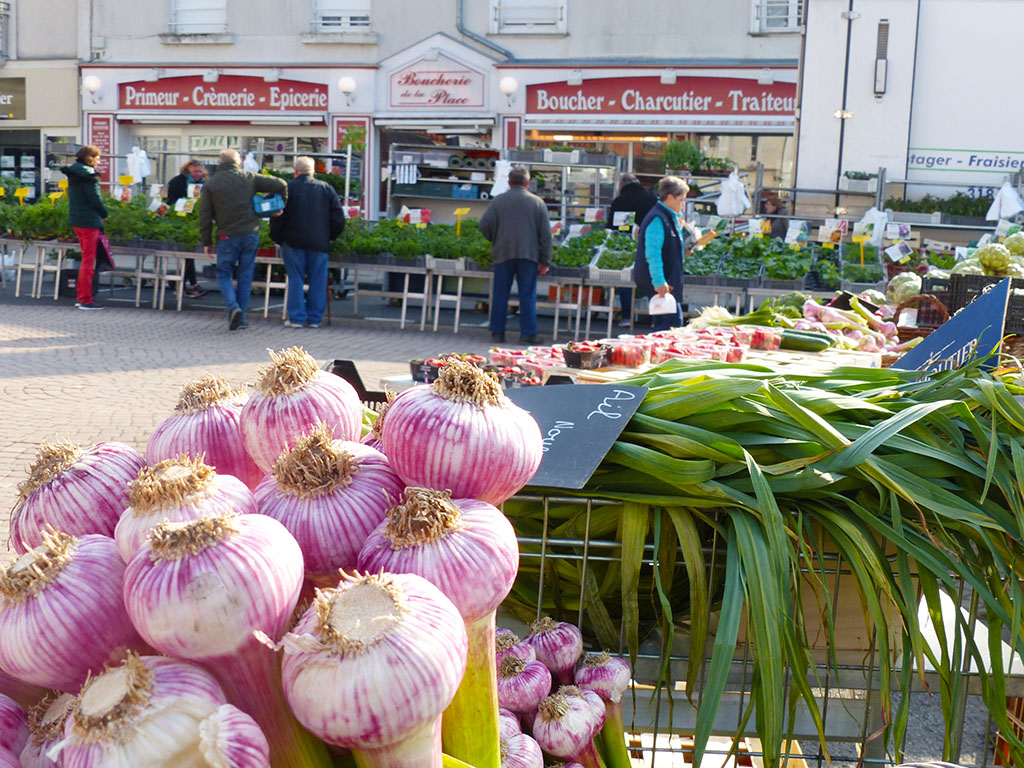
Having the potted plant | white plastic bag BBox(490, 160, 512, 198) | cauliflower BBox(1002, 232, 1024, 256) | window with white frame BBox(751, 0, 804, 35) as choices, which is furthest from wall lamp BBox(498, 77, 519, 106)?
cauliflower BBox(1002, 232, 1024, 256)

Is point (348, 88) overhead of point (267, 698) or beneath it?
overhead

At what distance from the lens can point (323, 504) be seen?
1.03 meters

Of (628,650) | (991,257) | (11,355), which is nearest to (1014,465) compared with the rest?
(628,650)

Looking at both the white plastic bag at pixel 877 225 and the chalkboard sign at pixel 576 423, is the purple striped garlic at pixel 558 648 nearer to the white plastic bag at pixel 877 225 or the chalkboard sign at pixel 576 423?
the chalkboard sign at pixel 576 423

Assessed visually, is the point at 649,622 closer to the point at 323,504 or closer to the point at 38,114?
the point at 323,504

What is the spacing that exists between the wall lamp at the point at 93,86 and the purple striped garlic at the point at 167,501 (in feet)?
69.7

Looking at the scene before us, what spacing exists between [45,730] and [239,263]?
34.4 ft

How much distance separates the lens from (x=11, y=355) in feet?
28.4

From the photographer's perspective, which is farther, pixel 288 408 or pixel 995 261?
→ pixel 995 261

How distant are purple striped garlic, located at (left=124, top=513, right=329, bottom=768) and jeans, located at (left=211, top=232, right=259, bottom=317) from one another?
10.3 m

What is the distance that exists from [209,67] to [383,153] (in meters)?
3.81

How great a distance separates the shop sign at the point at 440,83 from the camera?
1811cm

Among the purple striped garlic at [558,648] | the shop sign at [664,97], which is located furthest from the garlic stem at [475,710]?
the shop sign at [664,97]

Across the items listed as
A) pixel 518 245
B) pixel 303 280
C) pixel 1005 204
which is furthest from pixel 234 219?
pixel 1005 204
